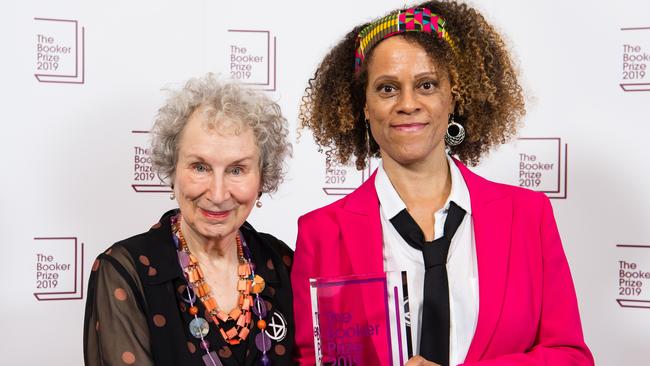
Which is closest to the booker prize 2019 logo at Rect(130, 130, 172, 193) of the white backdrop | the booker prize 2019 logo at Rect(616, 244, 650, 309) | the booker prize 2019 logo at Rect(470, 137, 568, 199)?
the white backdrop

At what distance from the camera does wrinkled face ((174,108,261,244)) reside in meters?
1.69

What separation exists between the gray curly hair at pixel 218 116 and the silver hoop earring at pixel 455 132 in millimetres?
392

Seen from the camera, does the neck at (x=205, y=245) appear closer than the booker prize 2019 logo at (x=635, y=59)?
Yes

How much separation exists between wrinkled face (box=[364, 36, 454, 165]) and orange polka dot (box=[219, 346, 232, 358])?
534 mm

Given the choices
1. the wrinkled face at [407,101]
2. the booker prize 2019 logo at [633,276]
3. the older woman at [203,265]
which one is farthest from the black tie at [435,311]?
the booker prize 2019 logo at [633,276]

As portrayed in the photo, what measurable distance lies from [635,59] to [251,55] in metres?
1.13

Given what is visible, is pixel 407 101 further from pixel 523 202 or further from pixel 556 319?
pixel 556 319

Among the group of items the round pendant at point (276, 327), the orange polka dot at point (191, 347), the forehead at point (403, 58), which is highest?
the forehead at point (403, 58)

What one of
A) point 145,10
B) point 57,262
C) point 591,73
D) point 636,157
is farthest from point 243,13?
point 636,157

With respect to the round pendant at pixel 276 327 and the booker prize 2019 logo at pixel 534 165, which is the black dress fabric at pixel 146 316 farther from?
the booker prize 2019 logo at pixel 534 165

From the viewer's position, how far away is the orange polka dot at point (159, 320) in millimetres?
1616

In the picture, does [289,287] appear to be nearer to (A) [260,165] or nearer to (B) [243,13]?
(A) [260,165]

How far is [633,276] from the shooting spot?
237cm

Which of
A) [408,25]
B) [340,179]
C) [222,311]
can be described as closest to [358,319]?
[222,311]
